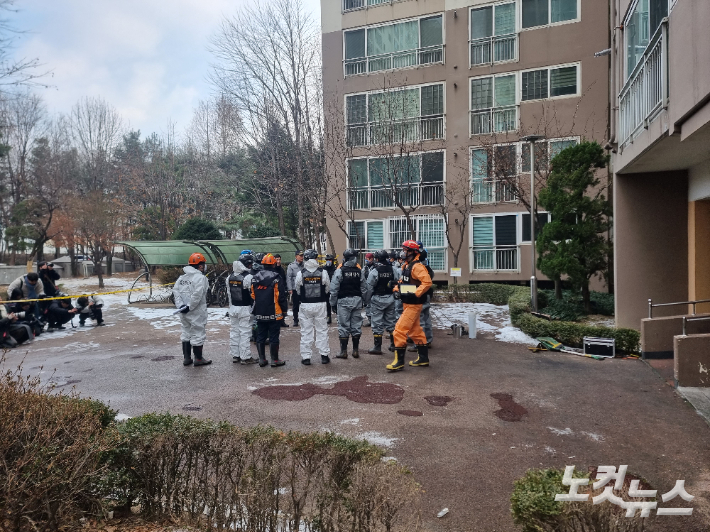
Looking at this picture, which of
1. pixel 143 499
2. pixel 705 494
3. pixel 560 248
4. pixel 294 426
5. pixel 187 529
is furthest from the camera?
pixel 560 248

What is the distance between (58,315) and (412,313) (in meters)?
10.2

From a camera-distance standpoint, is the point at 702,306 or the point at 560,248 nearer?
the point at 702,306

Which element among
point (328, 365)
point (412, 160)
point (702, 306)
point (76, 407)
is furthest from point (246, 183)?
point (76, 407)

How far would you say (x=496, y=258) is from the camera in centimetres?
2016

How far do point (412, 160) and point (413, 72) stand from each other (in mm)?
3924

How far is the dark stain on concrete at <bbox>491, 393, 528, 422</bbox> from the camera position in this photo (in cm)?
614

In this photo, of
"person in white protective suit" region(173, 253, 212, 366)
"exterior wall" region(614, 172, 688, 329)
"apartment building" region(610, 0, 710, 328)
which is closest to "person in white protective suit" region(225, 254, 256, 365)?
"person in white protective suit" region(173, 253, 212, 366)

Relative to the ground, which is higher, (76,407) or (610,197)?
(610,197)

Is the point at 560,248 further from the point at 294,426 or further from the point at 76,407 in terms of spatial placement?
the point at 76,407

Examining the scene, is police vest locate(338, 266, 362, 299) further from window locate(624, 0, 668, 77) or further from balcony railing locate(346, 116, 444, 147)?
balcony railing locate(346, 116, 444, 147)

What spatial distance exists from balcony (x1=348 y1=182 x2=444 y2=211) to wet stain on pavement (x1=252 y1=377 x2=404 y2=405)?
13.0 m

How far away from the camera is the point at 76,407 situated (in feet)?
12.7

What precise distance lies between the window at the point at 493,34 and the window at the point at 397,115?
2.05 metres

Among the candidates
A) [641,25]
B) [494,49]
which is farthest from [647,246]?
[494,49]
